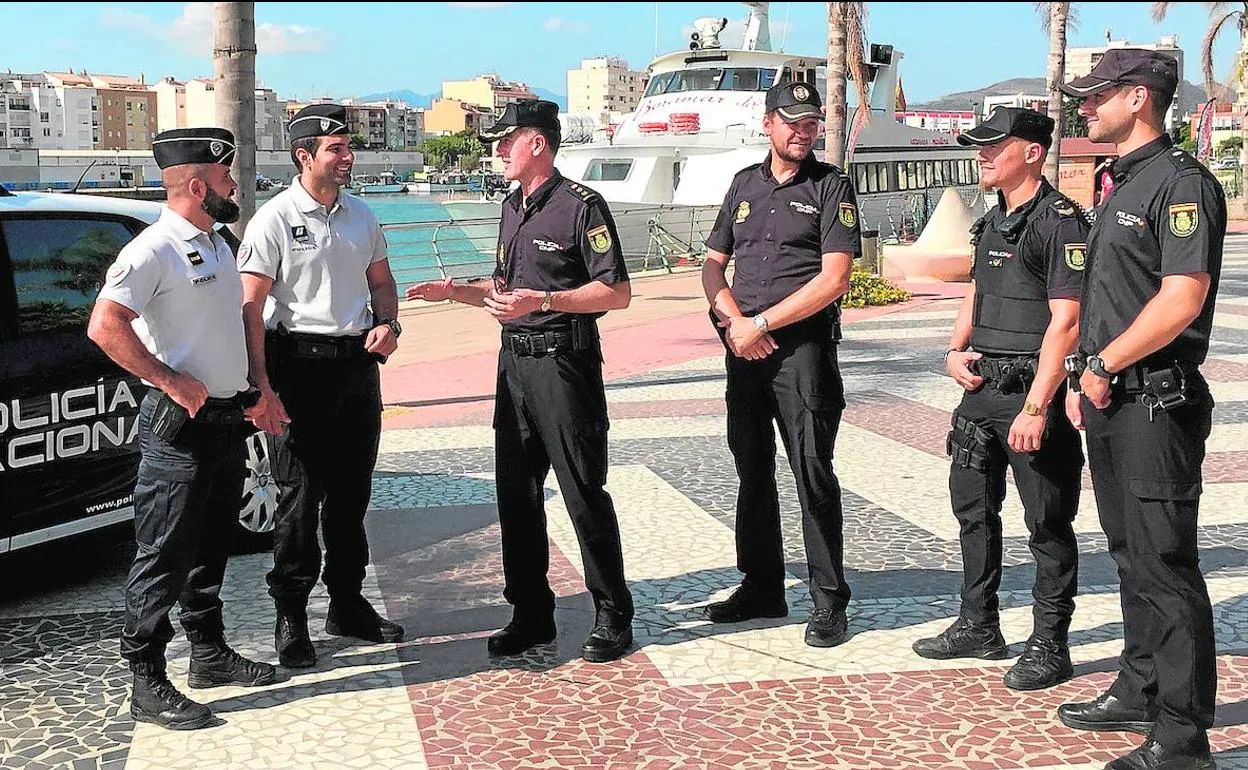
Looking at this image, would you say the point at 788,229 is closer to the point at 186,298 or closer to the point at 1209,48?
the point at 186,298

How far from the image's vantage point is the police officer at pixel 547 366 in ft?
13.7

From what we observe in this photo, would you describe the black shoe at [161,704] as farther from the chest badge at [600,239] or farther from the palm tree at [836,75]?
the palm tree at [836,75]

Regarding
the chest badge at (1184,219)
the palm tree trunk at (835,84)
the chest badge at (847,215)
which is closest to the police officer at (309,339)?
the chest badge at (847,215)

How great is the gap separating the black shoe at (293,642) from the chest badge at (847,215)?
2415mm

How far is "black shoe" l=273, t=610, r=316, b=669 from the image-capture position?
13.7ft

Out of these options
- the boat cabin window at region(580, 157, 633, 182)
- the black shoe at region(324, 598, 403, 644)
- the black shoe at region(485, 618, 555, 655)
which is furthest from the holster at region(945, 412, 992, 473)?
the boat cabin window at region(580, 157, 633, 182)

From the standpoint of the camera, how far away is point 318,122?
4.22m

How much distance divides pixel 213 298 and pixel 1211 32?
1367 inches

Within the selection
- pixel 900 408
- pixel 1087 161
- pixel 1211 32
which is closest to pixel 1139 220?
pixel 900 408

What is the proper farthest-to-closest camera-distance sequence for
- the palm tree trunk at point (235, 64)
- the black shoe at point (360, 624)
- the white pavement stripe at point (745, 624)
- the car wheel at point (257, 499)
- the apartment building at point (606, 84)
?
the apartment building at point (606, 84), the palm tree trunk at point (235, 64), the car wheel at point (257, 499), the black shoe at point (360, 624), the white pavement stripe at point (745, 624)

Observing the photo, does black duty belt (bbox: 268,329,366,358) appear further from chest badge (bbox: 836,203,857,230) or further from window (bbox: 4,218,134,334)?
chest badge (bbox: 836,203,857,230)

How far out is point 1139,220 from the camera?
3.21 m

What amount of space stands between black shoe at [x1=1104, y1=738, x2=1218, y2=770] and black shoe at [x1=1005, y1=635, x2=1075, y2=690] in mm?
613

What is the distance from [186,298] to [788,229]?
212cm
